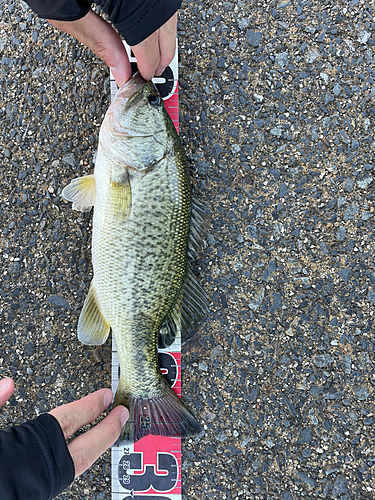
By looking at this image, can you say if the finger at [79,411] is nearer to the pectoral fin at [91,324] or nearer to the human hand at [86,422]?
the human hand at [86,422]

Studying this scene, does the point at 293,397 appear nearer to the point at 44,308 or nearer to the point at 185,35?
the point at 44,308

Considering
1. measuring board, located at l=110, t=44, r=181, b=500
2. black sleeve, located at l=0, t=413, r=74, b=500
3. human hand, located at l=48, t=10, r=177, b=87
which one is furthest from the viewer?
measuring board, located at l=110, t=44, r=181, b=500

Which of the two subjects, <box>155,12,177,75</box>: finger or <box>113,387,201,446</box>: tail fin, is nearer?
<box>155,12,177,75</box>: finger

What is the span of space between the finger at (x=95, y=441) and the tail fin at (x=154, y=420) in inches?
2.1

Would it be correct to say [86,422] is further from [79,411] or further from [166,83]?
[166,83]

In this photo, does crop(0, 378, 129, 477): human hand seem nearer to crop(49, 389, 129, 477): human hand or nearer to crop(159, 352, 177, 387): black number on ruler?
crop(49, 389, 129, 477): human hand

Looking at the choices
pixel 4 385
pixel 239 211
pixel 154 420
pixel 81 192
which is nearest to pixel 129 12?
pixel 81 192

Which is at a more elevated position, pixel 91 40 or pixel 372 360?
pixel 91 40

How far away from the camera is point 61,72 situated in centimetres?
203

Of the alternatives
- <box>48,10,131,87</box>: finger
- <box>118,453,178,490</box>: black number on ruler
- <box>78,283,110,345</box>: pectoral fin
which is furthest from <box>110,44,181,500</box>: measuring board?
<box>48,10,131,87</box>: finger

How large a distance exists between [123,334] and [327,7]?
2.18m

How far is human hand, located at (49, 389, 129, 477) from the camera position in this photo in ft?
4.73

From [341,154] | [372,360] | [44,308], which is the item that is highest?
[341,154]

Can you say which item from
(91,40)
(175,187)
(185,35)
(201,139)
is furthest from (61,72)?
(175,187)
